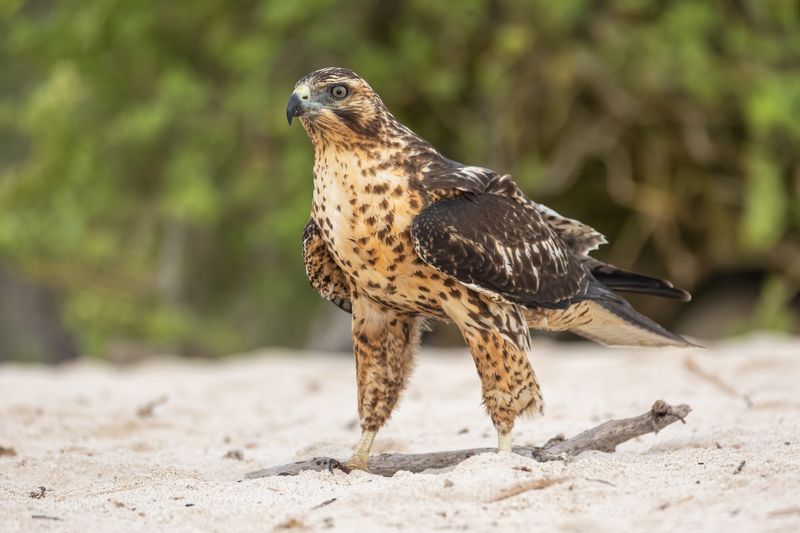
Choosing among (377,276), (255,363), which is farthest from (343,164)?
(255,363)

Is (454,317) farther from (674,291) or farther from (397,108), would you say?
(397,108)

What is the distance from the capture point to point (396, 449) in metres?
4.63

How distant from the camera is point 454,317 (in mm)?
3848

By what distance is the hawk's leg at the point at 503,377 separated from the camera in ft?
12.5

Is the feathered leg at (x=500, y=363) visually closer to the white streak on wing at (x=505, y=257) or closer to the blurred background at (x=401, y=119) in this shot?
the white streak on wing at (x=505, y=257)

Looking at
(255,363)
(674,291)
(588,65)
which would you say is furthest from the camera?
(588,65)

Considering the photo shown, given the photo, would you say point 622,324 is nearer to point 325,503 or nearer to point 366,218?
point 366,218

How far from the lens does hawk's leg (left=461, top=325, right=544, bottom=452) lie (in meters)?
3.79

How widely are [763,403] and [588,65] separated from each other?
5825 mm

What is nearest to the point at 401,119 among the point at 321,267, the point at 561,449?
the point at 321,267

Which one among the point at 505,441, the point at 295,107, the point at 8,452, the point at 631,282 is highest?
the point at 295,107

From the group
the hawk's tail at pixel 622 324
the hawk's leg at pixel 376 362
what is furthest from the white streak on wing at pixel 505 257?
the hawk's tail at pixel 622 324

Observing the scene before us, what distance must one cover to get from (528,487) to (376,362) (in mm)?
1034

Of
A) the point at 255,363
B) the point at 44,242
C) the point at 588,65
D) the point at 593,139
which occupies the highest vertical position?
the point at 588,65
